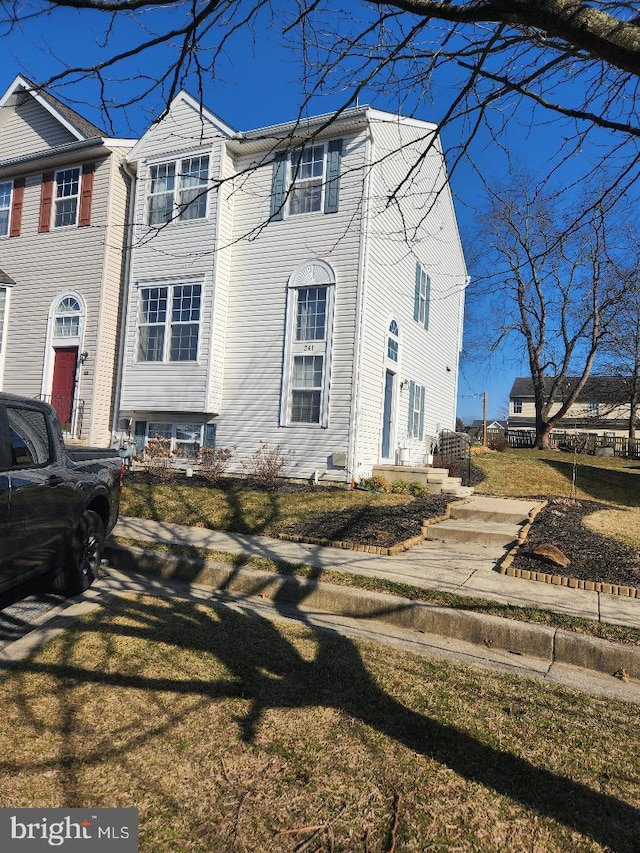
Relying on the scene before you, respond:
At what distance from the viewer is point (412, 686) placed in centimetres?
358

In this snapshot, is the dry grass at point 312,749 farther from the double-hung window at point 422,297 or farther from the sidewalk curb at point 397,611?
the double-hung window at point 422,297

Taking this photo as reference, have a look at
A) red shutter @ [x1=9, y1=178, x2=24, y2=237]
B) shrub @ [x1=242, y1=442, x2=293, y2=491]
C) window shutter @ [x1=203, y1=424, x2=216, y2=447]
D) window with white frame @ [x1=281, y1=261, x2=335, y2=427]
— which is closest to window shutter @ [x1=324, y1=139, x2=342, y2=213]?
window with white frame @ [x1=281, y1=261, x2=335, y2=427]

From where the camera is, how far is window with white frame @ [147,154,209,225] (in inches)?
A: 549

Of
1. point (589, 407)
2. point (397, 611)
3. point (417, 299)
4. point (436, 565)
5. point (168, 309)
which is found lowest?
point (397, 611)

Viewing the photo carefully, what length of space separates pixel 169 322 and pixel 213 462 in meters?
4.00

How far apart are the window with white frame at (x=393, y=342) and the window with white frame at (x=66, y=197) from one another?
9.22 meters

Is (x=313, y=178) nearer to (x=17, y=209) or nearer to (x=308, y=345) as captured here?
(x=308, y=345)

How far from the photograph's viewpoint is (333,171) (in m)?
12.7

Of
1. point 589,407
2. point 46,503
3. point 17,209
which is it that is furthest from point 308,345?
point 589,407

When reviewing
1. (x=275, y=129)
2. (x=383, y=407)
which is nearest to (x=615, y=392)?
(x=383, y=407)

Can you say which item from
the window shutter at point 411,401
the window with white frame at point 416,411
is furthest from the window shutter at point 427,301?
the window shutter at point 411,401

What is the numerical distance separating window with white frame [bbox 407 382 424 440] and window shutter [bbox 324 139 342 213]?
540 centimetres

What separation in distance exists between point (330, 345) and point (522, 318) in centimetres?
1593

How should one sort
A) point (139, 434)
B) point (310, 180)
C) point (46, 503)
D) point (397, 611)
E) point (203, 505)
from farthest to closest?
point (139, 434) < point (310, 180) < point (203, 505) < point (397, 611) < point (46, 503)
